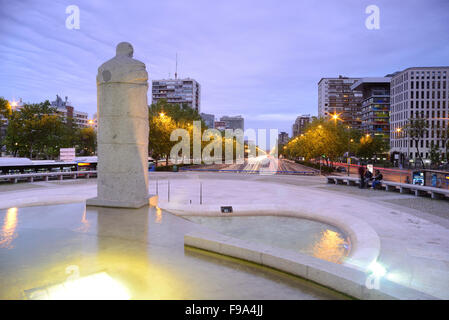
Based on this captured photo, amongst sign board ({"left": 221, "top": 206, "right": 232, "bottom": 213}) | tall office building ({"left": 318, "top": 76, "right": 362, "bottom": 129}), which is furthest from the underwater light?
tall office building ({"left": 318, "top": 76, "right": 362, "bottom": 129})

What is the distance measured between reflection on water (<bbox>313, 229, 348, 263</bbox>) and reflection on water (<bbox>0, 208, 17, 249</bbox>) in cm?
678

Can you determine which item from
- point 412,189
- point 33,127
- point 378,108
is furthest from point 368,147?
point 33,127

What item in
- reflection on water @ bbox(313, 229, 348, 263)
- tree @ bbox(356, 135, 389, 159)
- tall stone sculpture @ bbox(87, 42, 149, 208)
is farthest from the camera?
tree @ bbox(356, 135, 389, 159)

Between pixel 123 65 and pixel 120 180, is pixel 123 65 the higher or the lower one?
the higher one

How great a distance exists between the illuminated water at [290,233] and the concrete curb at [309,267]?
281cm

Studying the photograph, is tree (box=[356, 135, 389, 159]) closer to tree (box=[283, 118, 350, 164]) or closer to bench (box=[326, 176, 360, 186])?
tree (box=[283, 118, 350, 164])

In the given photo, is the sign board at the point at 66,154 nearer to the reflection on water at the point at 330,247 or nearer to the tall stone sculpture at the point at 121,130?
the tall stone sculpture at the point at 121,130

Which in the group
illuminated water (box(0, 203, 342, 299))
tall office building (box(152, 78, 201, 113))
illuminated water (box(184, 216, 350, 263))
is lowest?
illuminated water (box(184, 216, 350, 263))

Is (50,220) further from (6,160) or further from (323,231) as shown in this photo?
(6,160)

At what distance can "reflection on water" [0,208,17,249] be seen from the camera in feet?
18.3

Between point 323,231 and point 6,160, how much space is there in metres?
30.1

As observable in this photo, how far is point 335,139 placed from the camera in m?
41.4

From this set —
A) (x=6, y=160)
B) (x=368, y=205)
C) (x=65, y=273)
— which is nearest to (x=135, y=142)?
(x=65, y=273)

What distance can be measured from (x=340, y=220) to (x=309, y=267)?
250 inches
